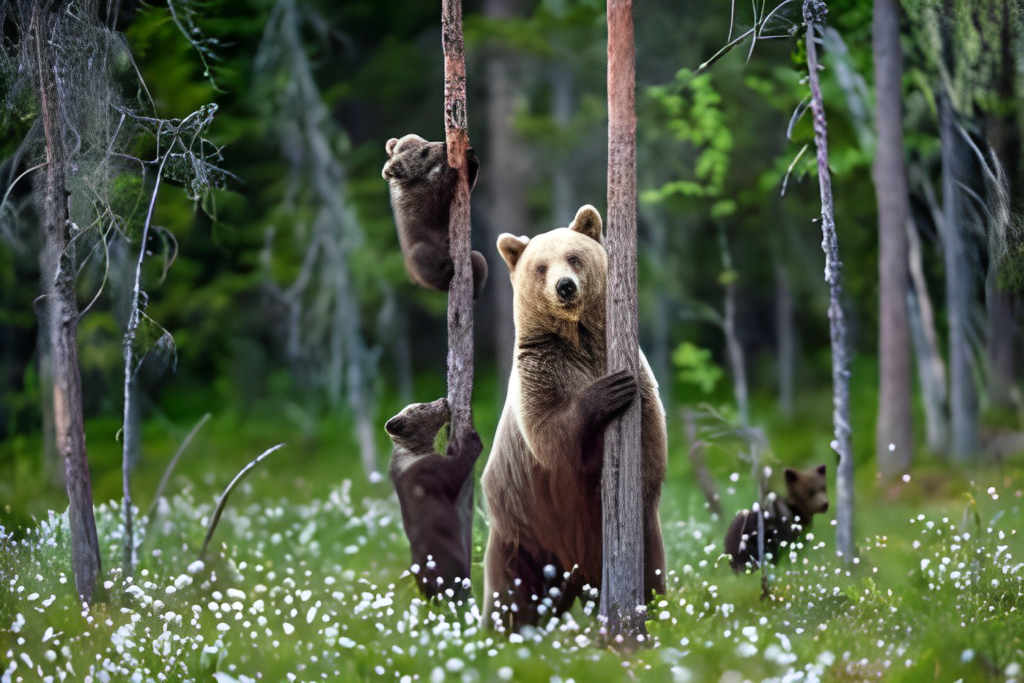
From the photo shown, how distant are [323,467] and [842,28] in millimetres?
4875

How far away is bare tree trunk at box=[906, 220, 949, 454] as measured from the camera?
21.0 feet

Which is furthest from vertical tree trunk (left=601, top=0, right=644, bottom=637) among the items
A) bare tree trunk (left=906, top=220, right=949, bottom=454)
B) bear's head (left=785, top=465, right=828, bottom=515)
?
bare tree trunk (left=906, top=220, right=949, bottom=454)

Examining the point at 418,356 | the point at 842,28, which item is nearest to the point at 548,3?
the point at 842,28

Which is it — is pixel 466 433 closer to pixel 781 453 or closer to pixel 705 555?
pixel 705 555

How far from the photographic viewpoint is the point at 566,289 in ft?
13.3

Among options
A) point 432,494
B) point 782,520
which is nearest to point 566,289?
point 432,494

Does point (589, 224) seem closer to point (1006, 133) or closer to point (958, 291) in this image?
point (1006, 133)

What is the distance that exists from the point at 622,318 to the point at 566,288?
0.87ft

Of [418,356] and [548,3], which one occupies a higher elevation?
[548,3]

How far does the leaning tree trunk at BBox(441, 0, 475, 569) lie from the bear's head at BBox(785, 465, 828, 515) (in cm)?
188

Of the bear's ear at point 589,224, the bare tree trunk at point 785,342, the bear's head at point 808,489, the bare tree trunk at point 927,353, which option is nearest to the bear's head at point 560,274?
the bear's ear at point 589,224

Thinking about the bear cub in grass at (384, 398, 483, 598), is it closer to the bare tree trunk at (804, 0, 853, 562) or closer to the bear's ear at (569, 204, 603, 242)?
the bear's ear at (569, 204, 603, 242)

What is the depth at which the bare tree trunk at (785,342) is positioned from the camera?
8.21 m

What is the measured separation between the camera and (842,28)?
5.47 metres
